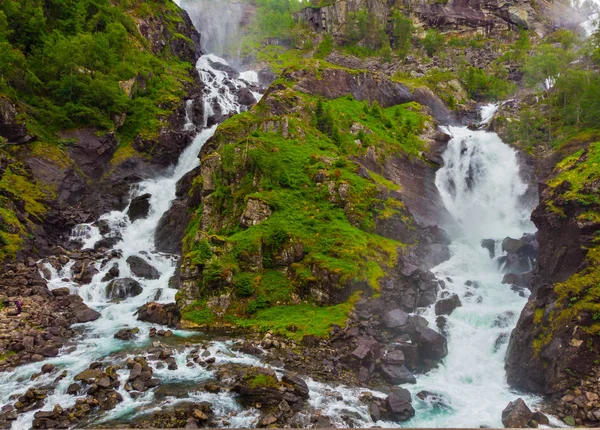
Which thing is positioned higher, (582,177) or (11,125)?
(11,125)

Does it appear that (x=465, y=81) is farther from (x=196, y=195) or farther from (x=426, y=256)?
(x=196, y=195)

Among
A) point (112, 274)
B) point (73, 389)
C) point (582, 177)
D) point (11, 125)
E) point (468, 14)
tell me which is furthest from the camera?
point (468, 14)

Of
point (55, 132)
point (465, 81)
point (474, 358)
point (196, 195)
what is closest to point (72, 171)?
point (55, 132)

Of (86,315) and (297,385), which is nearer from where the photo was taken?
(297,385)

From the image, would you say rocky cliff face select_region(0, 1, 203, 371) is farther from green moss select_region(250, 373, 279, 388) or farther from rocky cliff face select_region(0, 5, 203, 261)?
green moss select_region(250, 373, 279, 388)

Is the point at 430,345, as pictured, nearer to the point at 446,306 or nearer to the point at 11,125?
the point at 446,306

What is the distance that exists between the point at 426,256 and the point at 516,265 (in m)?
7.03

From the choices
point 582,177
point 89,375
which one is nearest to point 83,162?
point 89,375

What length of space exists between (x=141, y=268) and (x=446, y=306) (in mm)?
24614

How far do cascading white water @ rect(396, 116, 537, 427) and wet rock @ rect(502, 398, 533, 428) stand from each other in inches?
22.7

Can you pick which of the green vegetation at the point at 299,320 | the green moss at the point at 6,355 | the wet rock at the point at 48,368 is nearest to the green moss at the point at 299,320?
the green vegetation at the point at 299,320

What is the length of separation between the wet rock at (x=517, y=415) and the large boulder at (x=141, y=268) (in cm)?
2700

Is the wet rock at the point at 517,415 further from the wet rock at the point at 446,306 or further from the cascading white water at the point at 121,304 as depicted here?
the cascading white water at the point at 121,304

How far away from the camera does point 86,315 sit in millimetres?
25797
